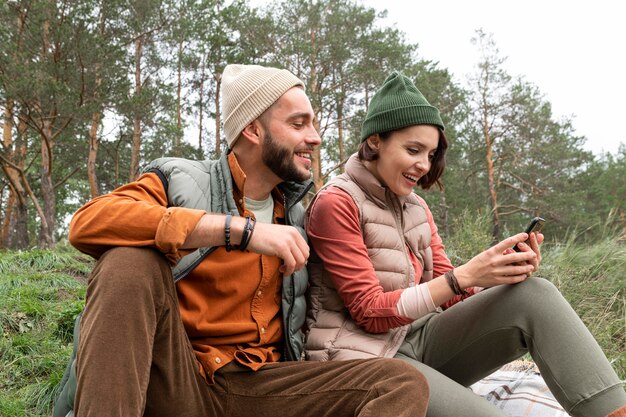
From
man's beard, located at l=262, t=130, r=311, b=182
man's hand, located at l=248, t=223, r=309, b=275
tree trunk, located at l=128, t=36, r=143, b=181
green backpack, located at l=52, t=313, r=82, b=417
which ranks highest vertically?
tree trunk, located at l=128, t=36, r=143, b=181

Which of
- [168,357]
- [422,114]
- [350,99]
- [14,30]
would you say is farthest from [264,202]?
[350,99]

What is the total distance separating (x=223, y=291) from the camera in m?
2.01

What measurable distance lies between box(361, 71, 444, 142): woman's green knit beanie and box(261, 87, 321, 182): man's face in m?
0.28

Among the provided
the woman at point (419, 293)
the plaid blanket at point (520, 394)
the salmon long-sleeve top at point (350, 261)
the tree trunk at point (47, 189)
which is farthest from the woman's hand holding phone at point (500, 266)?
the tree trunk at point (47, 189)

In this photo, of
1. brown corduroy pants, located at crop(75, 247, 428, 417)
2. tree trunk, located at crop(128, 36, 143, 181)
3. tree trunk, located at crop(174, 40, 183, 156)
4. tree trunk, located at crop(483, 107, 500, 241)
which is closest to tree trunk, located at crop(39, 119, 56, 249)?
tree trunk, located at crop(128, 36, 143, 181)

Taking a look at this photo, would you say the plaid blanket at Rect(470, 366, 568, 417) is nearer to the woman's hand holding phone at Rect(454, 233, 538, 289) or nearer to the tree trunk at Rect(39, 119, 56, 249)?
the woman's hand holding phone at Rect(454, 233, 538, 289)

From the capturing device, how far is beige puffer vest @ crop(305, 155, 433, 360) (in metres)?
2.09

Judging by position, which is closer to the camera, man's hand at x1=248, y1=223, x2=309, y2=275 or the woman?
man's hand at x1=248, y1=223, x2=309, y2=275

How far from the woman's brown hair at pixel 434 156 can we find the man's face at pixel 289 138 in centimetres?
25

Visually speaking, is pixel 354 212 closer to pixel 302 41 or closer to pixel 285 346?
pixel 285 346

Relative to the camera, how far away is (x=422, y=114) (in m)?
2.28

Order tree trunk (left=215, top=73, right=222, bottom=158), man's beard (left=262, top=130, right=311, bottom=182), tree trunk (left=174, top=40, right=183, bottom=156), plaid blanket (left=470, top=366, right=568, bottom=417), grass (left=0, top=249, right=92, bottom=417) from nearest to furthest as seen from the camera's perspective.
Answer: man's beard (left=262, top=130, right=311, bottom=182), plaid blanket (left=470, top=366, right=568, bottom=417), grass (left=0, top=249, right=92, bottom=417), tree trunk (left=174, top=40, right=183, bottom=156), tree trunk (left=215, top=73, right=222, bottom=158)

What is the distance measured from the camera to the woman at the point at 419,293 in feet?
6.13

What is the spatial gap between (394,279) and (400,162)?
0.49 m
